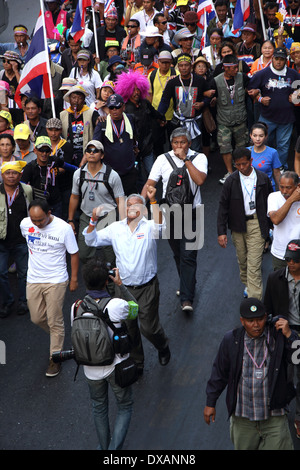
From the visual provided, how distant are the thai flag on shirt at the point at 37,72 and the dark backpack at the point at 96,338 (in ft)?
18.9

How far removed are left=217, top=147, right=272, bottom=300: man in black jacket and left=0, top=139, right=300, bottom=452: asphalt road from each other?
706 mm

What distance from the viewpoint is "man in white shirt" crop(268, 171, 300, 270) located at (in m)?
7.53

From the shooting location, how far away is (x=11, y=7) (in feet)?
67.3

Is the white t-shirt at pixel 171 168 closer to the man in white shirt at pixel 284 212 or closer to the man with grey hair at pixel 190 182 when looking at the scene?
the man with grey hair at pixel 190 182

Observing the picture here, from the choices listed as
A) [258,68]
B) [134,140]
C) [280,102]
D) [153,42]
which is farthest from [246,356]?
[153,42]

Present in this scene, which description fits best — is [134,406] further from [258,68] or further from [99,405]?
[258,68]

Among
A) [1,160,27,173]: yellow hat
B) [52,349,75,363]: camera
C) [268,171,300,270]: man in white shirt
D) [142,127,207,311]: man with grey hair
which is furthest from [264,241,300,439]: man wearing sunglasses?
[1,160,27,173]: yellow hat

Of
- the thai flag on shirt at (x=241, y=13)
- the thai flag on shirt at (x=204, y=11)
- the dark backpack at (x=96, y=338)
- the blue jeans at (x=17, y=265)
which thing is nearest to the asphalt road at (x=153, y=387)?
the blue jeans at (x=17, y=265)

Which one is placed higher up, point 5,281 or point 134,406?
point 5,281

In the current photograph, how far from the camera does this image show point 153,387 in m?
7.54

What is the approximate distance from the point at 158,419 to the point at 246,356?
1.72m

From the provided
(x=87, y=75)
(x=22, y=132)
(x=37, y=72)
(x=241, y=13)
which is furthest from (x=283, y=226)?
(x=241, y=13)

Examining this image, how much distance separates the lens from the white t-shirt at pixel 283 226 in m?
7.62

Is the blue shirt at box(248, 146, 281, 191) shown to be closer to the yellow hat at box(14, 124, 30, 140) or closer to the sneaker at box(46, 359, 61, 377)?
the yellow hat at box(14, 124, 30, 140)
